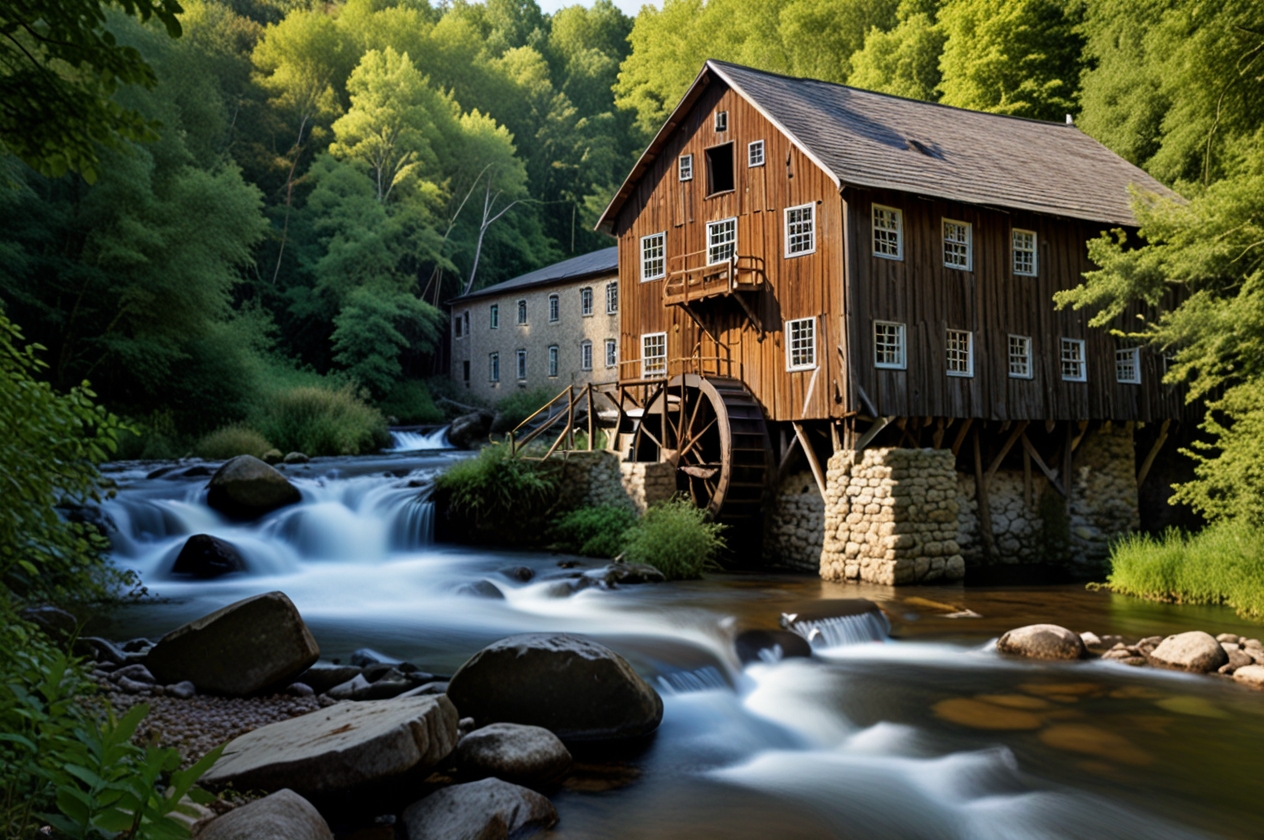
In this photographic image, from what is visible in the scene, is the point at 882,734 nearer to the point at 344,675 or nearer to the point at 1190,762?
the point at 1190,762

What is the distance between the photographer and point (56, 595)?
515 cm

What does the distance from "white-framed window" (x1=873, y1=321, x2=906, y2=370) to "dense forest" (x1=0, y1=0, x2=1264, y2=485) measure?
3.05 m

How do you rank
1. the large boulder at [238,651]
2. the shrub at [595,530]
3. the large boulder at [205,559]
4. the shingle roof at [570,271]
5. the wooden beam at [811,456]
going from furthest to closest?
1. the shingle roof at [570,271]
2. the wooden beam at [811,456]
3. the shrub at [595,530]
4. the large boulder at [205,559]
5. the large boulder at [238,651]

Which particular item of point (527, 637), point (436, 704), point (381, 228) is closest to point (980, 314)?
point (527, 637)

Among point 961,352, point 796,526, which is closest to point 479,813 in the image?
point 796,526

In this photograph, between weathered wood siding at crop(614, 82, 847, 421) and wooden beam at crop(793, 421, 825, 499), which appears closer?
weathered wood siding at crop(614, 82, 847, 421)

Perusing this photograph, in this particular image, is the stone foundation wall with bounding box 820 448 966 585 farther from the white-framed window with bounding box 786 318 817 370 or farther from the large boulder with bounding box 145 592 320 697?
the large boulder with bounding box 145 592 320 697

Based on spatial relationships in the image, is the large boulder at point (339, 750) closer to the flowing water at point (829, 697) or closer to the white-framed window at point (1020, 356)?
the flowing water at point (829, 697)

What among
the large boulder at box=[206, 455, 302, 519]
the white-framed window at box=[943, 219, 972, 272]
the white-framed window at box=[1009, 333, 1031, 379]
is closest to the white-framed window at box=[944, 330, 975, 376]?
the white-framed window at box=[1009, 333, 1031, 379]

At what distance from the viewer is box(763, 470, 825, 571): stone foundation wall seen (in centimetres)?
1762

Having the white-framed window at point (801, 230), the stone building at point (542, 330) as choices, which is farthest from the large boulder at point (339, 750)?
the stone building at point (542, 330)

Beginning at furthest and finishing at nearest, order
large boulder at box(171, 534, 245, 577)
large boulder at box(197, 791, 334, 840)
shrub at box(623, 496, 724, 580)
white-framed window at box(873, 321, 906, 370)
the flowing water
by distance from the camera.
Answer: white-framed window at box(873, 321, 906, 370)
shrub at box(623, 496, 724, 580)
large boulder at box(171, 534, 245, 577)
the flowing water
large boulder at box(197, 791, 334, 840)

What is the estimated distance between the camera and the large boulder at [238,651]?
7309 mm

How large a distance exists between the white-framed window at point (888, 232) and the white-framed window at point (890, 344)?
4.08 ft
